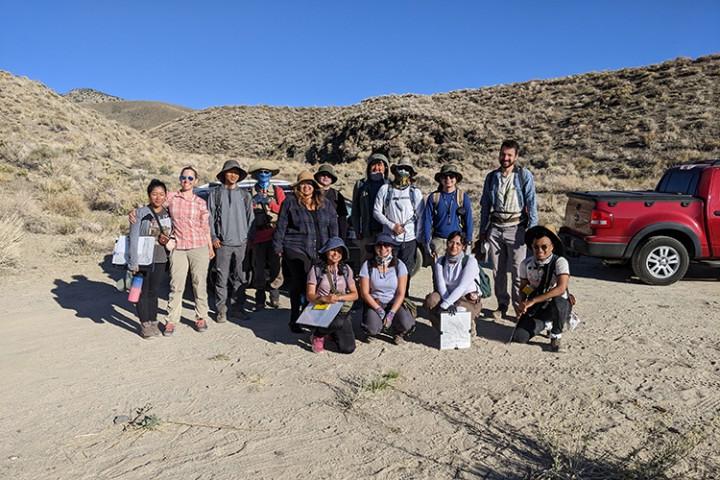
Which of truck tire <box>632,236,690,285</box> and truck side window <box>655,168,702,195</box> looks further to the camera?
truck side window <box>655,168,702,195</box>

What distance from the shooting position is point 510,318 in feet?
20.8

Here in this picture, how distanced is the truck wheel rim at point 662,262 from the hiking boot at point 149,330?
6516 mm

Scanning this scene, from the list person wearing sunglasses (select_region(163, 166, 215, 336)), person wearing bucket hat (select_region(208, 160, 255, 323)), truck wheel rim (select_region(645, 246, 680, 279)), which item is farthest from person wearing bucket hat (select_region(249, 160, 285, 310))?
truck wheel rim (select_region(645, 246, 680, 279))

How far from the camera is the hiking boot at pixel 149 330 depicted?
5734 millimetres

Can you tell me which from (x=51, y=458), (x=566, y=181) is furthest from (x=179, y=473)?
(x=566, y=181)

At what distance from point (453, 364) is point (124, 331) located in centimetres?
362

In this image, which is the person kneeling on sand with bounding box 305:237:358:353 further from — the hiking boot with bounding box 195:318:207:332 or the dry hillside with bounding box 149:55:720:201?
the dry hillside with bounding box 149:55:720:201

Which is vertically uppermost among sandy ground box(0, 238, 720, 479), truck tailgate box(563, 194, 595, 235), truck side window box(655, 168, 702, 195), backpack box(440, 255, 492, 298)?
truck side window box(655, 168, 702, 195)

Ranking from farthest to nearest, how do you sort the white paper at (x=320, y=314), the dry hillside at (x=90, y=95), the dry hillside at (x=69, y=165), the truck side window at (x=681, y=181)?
the dry hillside at (x=90, y=95) < the dry hillside at (x=69, y=165) < the truck side window at (x=681, y=181) < the white paper at (x=320, y=314)

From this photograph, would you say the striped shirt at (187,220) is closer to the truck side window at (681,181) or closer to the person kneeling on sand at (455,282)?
the person kneeling on sand at (455,282)

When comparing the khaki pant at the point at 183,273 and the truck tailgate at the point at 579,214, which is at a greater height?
the truck tailgate at the point at 579,214

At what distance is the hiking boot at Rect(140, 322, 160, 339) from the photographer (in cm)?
573

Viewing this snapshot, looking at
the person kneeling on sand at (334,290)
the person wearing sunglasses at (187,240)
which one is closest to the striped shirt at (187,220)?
the person wearing sunglasses at (187,240)

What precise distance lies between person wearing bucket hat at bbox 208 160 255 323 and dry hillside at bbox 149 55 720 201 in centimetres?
1536
